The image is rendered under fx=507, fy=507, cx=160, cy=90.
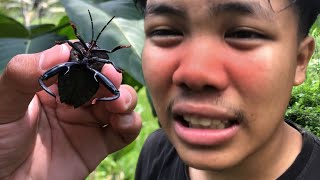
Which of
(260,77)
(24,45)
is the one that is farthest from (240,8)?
(24,45)

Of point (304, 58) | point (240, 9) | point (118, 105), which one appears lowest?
point (118, 105)

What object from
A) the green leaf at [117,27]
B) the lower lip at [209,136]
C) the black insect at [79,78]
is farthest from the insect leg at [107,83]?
the lower lip at [209,136]

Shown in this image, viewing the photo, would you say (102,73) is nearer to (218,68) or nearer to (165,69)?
(165,69)

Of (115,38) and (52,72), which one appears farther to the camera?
(115,38)

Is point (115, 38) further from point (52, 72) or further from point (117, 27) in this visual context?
point (52, 72)

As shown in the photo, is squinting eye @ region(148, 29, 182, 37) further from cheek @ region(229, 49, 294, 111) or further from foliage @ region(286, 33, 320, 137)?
foliage @ region(286, 33, 320, 137)
